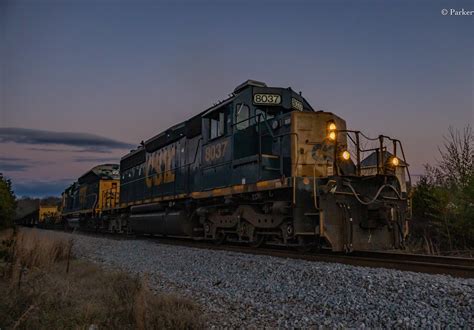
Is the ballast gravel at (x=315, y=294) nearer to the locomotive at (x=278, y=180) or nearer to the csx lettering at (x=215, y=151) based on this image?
the locomotive at (x=278, y=180)

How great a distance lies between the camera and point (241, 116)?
10203 mm

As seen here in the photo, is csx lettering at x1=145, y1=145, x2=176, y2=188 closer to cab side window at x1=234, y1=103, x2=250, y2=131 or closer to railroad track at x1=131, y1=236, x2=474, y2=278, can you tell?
cab side window at x1=234, y1=103, x2=250, y2=131

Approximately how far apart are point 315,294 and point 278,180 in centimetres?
375

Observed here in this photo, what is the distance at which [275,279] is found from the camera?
6117 mm

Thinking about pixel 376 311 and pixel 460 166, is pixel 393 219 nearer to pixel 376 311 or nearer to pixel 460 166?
pixel 376 311

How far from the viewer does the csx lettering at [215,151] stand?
35.0 ft

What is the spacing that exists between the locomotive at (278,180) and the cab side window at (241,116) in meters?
0.02

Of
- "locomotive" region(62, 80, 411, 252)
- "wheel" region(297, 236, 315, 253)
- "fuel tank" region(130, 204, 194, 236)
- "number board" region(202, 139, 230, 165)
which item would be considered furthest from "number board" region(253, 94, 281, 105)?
"fuel tank" region(130, 204, 194, 236)

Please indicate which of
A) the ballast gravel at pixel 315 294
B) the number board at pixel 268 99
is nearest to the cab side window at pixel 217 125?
the number board at pixel 268 99

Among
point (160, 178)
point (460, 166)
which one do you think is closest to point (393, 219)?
point (460, 166)

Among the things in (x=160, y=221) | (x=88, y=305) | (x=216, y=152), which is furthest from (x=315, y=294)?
(x=160, y=221)

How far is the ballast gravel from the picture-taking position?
13.0 ft

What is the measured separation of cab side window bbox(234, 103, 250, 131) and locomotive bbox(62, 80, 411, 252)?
0.08ft

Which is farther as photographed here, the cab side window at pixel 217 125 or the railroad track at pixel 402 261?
the cab side window at pixel 217 125
